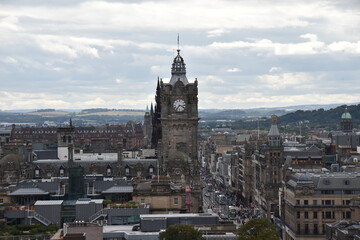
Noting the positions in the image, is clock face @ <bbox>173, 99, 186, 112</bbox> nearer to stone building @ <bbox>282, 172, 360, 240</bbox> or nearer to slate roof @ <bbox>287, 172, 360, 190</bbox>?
slate roof @ <bbox>287, 172, 360, 190</bbox>

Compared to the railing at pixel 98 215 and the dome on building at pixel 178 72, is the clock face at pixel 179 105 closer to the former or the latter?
the dome on building at pixel 178 72

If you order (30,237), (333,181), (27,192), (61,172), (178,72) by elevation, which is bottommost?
(30,237)

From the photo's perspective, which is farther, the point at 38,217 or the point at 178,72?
the point at 178,72

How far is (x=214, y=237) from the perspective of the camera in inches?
4483

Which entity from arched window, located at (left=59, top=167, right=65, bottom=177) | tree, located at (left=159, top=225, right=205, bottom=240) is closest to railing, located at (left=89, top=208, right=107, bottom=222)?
tree, located at (left=159, top=225, right=205, bottom=240)

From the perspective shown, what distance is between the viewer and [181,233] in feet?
359

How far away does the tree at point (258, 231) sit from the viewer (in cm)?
11044

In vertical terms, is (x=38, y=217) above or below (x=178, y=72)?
below

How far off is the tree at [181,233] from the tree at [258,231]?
468 centimetres

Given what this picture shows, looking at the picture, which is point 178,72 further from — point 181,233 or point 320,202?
point 181,233

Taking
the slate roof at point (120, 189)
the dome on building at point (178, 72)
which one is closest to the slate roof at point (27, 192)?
the slate roof at point (120, 189)

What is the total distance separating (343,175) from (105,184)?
37.7 m

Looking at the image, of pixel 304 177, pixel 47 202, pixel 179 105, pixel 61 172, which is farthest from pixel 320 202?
pixel 61 172

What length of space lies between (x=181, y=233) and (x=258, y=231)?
10571 millimetres
